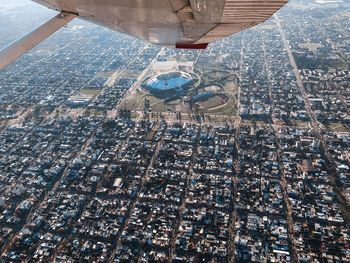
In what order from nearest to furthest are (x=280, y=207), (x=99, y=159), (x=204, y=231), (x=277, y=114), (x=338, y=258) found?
(x=338, y=258) < (x=204, y=231) < (x=280, y=207) < (x=99, y=159) < (x=277, y=114)

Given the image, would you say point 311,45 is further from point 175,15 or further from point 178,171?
point 175,15

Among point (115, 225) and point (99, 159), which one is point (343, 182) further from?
point (99, 159)

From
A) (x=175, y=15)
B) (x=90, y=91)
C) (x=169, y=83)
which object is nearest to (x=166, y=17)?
(x=175, y=15)

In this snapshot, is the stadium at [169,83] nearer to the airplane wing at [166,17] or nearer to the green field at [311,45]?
the green field at [311,45]

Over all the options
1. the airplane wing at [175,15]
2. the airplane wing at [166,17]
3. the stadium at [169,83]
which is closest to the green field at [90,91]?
the stadium at [169,83]

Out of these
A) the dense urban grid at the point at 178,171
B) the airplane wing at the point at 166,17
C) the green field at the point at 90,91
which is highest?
the airplane wing at the point at 166,17

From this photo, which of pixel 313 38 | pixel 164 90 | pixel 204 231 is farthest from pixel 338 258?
pixel 313 38
